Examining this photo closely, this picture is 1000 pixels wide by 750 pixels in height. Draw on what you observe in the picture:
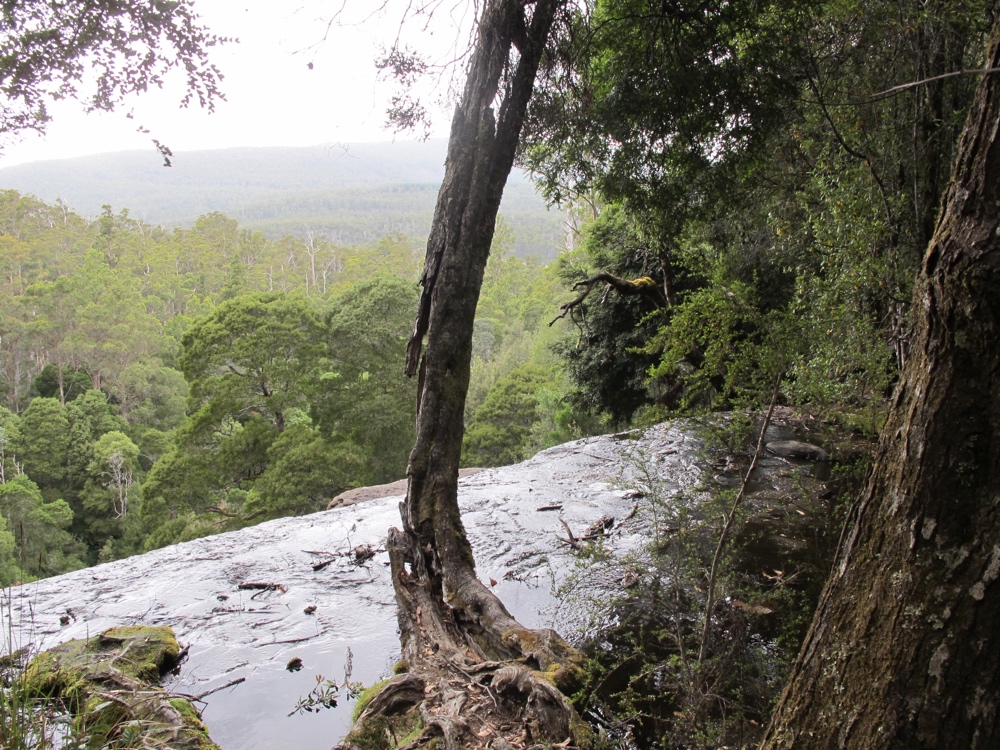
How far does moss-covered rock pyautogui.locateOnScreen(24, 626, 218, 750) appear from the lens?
2697 millimetres

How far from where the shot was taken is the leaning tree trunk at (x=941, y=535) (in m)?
1.41

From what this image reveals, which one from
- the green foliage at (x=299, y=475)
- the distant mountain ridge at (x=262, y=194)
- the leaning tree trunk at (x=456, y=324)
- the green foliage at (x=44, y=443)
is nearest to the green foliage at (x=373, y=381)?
the green foliage at (x=299, y=475)

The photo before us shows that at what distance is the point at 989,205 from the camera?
57.8 inches

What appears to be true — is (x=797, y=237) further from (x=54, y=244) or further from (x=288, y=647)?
(x=54, y=244)

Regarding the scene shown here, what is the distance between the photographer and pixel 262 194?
154125mm

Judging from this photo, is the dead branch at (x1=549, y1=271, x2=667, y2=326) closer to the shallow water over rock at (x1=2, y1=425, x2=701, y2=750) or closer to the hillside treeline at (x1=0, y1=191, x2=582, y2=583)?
the shallow water over rock at (x1=2, y1=425, x2=701, y2=750)

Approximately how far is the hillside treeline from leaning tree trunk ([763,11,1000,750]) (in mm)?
2326

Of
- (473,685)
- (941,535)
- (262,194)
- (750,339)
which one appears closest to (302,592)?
(473,685)

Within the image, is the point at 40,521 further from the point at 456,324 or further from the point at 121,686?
the point at 456,324

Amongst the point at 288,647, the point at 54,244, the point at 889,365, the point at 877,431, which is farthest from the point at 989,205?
the point at 54,244

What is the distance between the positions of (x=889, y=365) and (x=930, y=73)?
2694 mm

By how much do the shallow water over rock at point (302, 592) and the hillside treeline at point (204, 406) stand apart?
3.66 ft

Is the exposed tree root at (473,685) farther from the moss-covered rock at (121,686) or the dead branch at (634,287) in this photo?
the dead branch at (634,287)

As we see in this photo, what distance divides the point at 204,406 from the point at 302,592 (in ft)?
41.3
